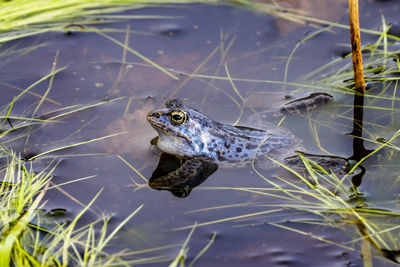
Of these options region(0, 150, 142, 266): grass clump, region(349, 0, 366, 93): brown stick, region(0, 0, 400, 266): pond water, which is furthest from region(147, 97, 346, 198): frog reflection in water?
region(349, 0, 366, 93): brown stick

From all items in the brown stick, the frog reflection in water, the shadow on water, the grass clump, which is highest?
the brown stick

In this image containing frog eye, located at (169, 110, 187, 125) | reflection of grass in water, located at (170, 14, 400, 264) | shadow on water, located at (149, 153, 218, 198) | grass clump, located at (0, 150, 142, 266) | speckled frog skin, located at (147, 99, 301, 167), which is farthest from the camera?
speckled frog skin, located at (147, 99, 301, 167)

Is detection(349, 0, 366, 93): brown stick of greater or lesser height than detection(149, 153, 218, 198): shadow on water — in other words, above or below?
above

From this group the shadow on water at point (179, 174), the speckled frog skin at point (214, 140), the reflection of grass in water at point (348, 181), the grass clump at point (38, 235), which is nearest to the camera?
the grass clump at point (38, 235)

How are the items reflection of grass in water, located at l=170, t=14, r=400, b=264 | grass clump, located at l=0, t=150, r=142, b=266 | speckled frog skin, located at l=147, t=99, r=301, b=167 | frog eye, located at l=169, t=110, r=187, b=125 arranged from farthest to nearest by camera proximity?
speckled frog skin, located at l=147, t=99, r=301, b=167 < frog eye, located at l=169, t=110, r=187, b=125 < reflection of grass in water, located at l=170, t=14, r=400, b=264 < grass clump, located at l=0, t=150, r=142, b=266

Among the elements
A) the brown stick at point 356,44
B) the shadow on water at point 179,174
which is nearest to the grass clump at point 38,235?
the shadow on water at point 179,174

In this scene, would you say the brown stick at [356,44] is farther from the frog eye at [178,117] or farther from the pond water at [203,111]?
the frog eye at [178,117]

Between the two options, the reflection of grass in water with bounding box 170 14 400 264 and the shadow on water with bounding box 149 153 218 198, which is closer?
the reflection of grass in water with bounding box 170 14 400 264

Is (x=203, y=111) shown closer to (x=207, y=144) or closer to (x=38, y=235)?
(x=207, y=144)

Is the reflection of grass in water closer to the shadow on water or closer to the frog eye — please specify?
the shadow on water
